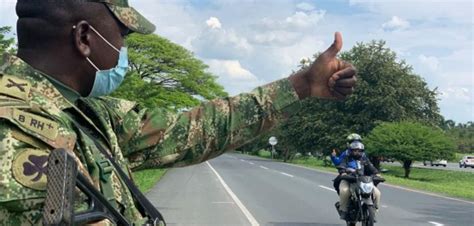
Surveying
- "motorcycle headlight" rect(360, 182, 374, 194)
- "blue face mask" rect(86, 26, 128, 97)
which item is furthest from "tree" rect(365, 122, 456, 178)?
"blue face mask" rect(86, 26, 128, 97)

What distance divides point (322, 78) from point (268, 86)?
0.26 meters

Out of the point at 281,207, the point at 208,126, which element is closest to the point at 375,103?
the point at 281,207

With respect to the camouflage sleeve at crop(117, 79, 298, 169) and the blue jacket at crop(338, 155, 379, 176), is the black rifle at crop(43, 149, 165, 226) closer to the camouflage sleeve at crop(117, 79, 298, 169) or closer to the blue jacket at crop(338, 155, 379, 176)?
the camouflage sleeve at crop(117, 79, 298, 169)

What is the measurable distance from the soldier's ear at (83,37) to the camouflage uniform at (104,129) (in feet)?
0.34

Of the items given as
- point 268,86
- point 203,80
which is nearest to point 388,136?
point 203,80

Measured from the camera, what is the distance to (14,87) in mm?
1470

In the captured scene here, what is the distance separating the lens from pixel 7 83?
4.81 feet

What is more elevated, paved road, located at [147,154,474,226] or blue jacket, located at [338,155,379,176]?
blue jacket, located at [338,155,379,176]

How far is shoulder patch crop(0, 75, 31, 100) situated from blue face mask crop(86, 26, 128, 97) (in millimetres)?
360

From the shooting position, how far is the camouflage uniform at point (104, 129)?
136 cm

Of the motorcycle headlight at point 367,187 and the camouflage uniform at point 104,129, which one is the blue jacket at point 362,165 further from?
the camouflage uniform at point 104,129

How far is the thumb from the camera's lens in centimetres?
232

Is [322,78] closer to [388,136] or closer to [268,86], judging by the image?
[268,86]

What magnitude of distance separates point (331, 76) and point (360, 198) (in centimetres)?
759
